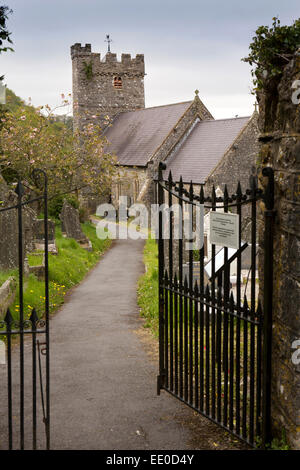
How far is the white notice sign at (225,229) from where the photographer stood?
5.22 m

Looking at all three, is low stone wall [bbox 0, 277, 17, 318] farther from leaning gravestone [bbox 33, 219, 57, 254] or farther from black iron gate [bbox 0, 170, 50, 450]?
leaning gravestone [bbox 33, 219, 57, 254]

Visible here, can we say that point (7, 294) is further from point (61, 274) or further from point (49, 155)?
→ point (49, 155)

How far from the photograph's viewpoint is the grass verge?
10.4 m

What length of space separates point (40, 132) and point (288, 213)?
18.8 meters

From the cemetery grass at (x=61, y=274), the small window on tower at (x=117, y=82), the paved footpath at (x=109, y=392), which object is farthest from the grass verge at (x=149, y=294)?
the small window on tower at (x=117, y=82)

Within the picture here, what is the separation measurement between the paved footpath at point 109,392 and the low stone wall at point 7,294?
99cm

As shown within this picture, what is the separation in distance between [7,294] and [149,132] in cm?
2637

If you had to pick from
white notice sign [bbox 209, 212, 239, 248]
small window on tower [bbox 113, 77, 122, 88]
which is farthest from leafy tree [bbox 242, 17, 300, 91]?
small window on tower [bbox 113, 77, 122, 88]

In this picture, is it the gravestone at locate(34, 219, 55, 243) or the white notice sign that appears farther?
the gravestone at locate(34, 219, 55, 243)

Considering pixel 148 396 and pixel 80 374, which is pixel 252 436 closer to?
pixel 148 396

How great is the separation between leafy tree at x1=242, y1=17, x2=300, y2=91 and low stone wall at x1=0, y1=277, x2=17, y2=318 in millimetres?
6561

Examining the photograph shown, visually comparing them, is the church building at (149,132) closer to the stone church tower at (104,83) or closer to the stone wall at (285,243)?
the stone church tower at (104,83)

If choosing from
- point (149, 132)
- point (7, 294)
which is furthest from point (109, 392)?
point (149, 132)

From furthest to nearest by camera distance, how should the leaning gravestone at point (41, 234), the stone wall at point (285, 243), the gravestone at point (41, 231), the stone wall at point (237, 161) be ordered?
1. the stone wall at point (237, 161)
2. the gravestone at point (41, 231)
3. the leaning gravestone at point (41, 234)
4. the stone wall at point (285, 243)
